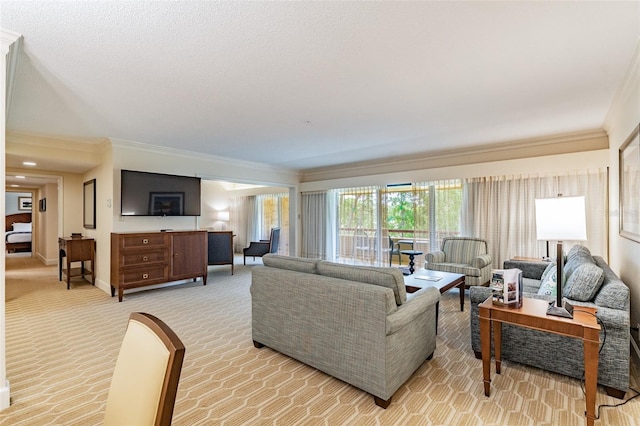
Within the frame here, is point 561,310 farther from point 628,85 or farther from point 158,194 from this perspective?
point 158,194

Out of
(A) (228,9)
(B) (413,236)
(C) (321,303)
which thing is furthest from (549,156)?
(A) (228,9)

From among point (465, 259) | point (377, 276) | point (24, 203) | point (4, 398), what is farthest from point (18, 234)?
point (465, 259)

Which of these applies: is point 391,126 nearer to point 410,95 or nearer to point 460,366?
point 410,95

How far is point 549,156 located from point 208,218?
8496 millimetres

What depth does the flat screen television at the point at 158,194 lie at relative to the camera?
458 cm

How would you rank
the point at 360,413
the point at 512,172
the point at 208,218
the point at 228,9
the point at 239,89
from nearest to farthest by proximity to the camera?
1. the point at 228,9
2. the point at 360,413
3. the point at 239,89
4. the point at 512,172
5. the point at 208,218

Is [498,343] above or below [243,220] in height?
below

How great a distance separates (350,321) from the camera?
2068 mm

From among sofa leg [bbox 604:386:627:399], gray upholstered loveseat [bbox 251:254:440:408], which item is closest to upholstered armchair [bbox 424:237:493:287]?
gray upholstered loveseat [bbox 251:254:440:408]

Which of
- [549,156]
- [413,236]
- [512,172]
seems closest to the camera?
[549,156]

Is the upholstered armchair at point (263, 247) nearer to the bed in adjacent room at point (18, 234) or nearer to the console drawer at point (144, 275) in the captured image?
the console drawer at point (144, 275)

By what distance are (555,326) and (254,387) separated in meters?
2.03

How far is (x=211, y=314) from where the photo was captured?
3.79 metres

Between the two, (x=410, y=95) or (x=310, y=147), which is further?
(x=310, y=147)
